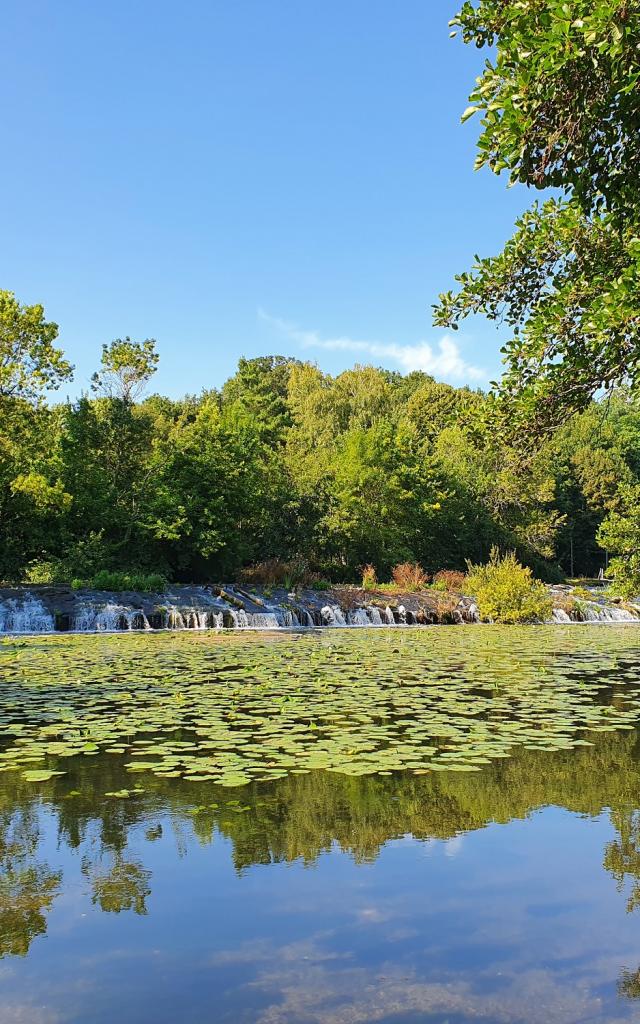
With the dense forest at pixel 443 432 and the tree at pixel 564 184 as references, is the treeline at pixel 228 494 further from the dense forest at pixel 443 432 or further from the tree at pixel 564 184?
the tree at pixel 564 184

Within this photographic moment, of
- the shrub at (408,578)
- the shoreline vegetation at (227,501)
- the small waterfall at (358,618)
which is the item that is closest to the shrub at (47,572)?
the shoreline vegetation at (227,501)

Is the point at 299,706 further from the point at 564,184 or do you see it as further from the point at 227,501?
the point at 227,501

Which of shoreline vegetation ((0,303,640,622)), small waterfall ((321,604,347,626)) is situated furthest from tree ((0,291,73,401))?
A: small waterfall ((321,604,347,626))

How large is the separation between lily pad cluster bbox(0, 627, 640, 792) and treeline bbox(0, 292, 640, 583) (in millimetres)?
4912

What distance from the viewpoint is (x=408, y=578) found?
32156mm

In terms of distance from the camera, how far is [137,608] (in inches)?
885

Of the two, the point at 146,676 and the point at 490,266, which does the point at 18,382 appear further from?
the point at 490,266

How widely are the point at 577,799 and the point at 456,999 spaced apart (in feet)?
9.31

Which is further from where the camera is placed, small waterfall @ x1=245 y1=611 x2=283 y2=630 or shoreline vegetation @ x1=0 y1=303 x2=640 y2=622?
shoreline vegetation @ x1=0 y1=303 x2=640 y2=622

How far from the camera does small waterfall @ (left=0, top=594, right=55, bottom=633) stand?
20656mm

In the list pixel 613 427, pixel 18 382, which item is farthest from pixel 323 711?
pixel 613 427

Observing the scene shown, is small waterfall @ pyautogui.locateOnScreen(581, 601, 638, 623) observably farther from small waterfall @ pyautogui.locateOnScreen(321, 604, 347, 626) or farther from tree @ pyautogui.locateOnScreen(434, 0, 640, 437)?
tree @ pyautogui.locateOnScreen(434, 0, 640, 437)

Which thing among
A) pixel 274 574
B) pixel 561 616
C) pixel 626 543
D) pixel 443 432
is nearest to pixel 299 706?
pixel 626 543

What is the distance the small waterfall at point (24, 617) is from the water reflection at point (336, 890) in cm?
1581
